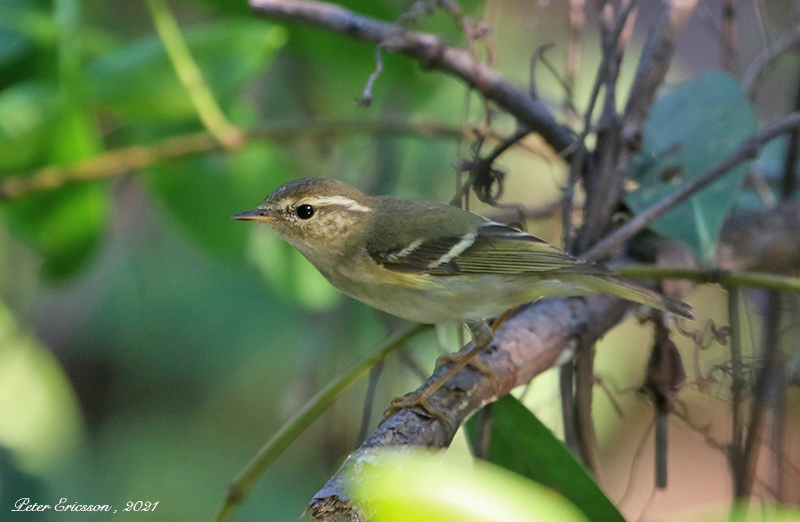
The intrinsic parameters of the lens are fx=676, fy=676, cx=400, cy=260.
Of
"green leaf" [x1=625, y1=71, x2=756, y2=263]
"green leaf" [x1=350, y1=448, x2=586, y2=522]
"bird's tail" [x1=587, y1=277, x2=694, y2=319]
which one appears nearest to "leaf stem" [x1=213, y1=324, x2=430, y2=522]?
"bird's tail" [x1=587, y1=277, x2=694, y2=319]

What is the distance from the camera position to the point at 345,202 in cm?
195

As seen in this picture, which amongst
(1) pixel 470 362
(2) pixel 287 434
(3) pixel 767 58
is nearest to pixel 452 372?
(1) pixel 470 362

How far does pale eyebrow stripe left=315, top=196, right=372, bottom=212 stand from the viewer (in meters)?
1.91

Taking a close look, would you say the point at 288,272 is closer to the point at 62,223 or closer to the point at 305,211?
the point at 305,211

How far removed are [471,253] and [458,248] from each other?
0.04 meters

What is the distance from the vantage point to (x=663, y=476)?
1494 millimetres

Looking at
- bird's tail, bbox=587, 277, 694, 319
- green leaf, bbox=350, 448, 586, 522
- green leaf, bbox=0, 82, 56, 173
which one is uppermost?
green leaf, bbox=0, 82, 56, 173

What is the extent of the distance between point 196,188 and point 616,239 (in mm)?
1362

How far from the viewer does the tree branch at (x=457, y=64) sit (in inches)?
73.0

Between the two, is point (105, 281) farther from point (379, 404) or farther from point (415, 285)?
point (415, 285)

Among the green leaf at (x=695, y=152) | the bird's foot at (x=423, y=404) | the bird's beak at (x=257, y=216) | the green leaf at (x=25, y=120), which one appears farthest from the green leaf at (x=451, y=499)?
the green leaf at (x=25, y=120)

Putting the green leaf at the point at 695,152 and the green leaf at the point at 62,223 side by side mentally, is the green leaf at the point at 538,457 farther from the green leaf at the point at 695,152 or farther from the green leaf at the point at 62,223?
the green leaf at the point at 62,223

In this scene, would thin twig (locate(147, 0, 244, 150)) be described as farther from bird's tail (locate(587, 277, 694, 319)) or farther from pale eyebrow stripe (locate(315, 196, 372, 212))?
bird's tail (locate(587, 277, 694, 319))

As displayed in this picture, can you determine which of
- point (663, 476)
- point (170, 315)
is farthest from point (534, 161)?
point (663, 476)
